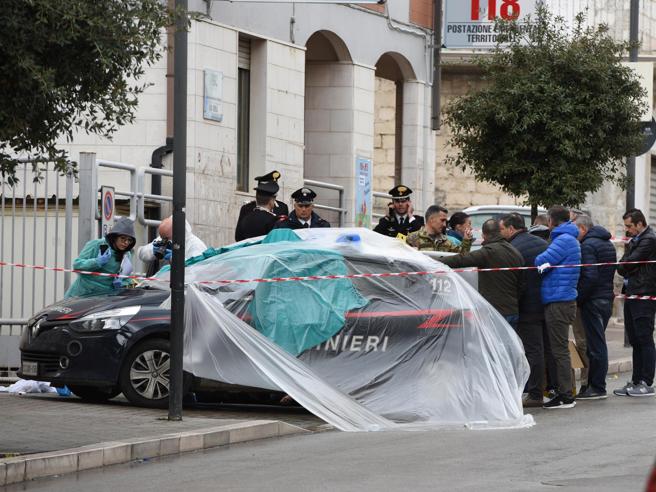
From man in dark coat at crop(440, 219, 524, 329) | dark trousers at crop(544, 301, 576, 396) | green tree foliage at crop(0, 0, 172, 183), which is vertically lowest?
dark trousers at crop(544, 301, 576, 396)

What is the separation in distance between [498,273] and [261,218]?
281 cm

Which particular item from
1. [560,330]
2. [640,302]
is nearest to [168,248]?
[560,330]

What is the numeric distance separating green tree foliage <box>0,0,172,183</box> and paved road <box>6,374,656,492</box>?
219 centimetres

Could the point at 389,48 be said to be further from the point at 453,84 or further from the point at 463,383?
the point at 463,383

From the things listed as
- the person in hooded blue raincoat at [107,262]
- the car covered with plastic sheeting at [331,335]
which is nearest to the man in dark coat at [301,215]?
the person in hooded blue raincoat at [107,262]

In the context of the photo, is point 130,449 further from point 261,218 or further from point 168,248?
point 261,218

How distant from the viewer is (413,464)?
11109mm

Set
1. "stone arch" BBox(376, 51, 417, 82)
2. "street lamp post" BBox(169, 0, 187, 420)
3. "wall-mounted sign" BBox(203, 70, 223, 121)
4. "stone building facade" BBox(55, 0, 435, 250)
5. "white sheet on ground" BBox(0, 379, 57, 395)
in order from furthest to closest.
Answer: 1. "stone arch" BBox(376, 51, 417, 82)
2. "wall-mounted sign" BBox(203, 70, 223, 121)
3. "stone building facade" BBox(55, 0, 435, 250)
4. "white sheet on ground" BBox(0, 379, 57, 395)
5. "street lamp post" BBox(169, 0, 187, 420)

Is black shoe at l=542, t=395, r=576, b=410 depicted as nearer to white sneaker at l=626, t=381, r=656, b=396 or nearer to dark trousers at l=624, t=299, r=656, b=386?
white sneaker at l=626, t=381, r=656, b=396

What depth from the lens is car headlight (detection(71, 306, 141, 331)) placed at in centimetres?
1441

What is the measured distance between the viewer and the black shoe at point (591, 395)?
16562 mm

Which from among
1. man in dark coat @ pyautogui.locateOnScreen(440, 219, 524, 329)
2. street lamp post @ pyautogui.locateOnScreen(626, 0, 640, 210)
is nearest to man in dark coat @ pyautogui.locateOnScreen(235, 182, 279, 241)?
man in dark coat @ pyautogui.locateOnScreen(440, 219, 524, 329)

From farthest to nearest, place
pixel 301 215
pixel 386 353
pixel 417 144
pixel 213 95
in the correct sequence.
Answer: pixel 417 144
pixel 213 95
pixel 301 215
pixel 386 353

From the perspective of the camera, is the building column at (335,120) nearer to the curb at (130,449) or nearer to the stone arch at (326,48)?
the stone arch at (326,48)
